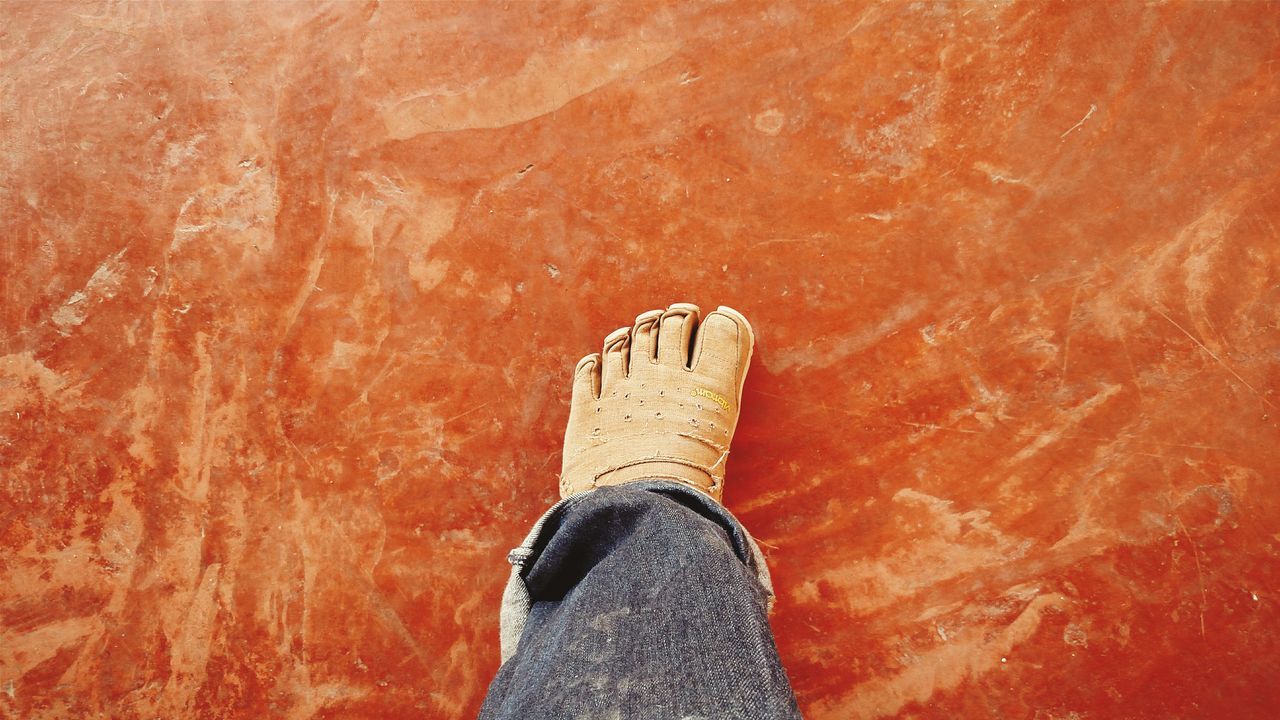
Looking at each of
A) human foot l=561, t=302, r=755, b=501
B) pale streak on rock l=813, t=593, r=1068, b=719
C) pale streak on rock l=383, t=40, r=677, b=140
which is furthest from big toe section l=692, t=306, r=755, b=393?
pale streak on rock l=813, t=593, r=1068, b=719

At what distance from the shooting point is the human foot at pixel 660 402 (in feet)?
5.54

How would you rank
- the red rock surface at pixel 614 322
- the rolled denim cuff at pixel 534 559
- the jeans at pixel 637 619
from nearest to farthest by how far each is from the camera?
the jeans at pixel 637 619 < the rolled denim cuff at pixel 534 559 < the red rock surface at pixel 614 322

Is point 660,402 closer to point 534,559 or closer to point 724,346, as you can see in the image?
point 724,346

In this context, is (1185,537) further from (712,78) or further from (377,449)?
(377,449)

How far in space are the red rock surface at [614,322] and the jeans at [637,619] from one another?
20.0 inches

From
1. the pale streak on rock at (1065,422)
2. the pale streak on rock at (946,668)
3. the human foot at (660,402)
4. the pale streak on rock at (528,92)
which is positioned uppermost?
the pale streak on rock at (528,92)

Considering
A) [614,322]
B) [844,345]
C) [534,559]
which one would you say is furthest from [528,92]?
[534,559]

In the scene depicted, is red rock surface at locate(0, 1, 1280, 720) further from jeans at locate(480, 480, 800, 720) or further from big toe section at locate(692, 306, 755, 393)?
jeans at locate(480, 480, 800, 720)

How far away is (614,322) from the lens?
5.91ft

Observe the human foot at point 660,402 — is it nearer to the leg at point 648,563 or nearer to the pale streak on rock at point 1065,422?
the leg at point 648,563

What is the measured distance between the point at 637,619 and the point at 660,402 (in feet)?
2.64

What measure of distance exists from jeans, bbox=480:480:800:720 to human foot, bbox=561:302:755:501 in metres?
0.28

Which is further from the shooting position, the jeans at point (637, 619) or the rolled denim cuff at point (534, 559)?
the rolled denim cuff at point (534, 559)

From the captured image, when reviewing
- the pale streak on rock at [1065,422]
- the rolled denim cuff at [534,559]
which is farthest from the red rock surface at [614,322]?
the rolled denim cuff at [534,559]
